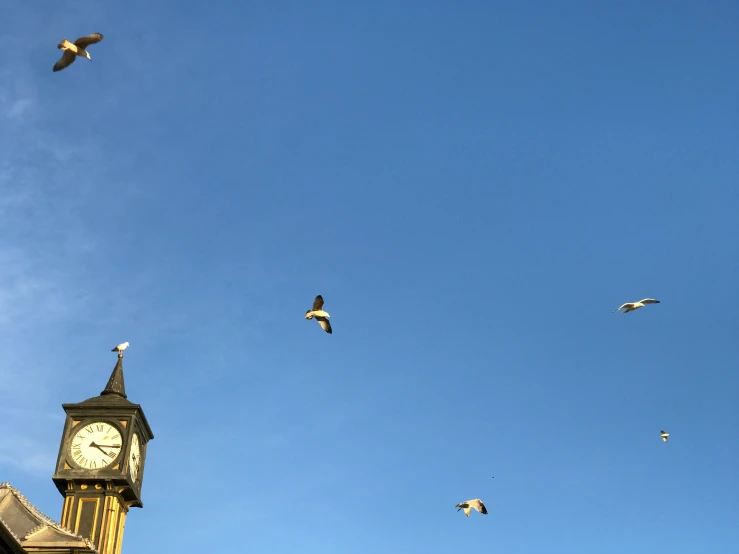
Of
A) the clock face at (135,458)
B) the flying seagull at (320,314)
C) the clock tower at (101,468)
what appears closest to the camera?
the flying seagull at (320,314)

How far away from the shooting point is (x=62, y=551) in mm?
42031

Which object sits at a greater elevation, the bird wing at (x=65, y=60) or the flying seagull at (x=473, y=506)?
the bird wing at (x=65, y=60)

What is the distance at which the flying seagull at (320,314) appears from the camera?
31.9 metres

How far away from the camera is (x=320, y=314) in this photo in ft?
105

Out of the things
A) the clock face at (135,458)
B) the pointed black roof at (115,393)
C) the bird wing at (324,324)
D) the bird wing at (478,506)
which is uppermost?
the pointed black roof at (115,393)

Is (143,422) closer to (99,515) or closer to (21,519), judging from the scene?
(99,515)

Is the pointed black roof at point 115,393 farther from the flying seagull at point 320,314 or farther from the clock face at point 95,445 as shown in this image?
the flying seagull at point 320,314

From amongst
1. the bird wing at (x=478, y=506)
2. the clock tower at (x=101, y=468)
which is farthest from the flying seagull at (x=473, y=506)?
the clock tower at (x=101, y=468)

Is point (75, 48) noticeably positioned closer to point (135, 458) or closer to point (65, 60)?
point (65, 60)

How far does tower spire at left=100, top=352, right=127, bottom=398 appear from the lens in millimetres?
54031

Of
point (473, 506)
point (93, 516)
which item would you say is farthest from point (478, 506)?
point (93, 516)

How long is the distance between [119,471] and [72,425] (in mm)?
4044

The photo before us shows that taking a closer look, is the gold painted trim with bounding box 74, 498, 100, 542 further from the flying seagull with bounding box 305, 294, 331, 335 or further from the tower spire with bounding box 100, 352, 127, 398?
the flying seagull with bounding box 305, 294, 331, 335

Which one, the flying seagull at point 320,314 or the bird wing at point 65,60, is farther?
the flying seagull at point 320,314
